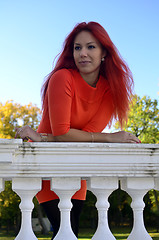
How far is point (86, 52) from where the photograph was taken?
2723mm

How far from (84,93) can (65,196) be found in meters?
0.99

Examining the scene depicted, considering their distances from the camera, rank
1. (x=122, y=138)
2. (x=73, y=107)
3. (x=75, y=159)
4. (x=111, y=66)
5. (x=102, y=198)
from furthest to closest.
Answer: (x=111, y=66) → (x=73, y=107) → (x=122, y=138) → (x=102, y=198) → (x=75, y=159)

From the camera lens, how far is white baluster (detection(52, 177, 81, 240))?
6.44 feet

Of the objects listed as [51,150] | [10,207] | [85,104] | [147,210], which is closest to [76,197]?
[85,104]

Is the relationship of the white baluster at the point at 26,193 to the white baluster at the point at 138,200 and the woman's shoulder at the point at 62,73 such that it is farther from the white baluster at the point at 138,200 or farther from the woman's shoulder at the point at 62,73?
the woman's shoulder at the point at 62,73

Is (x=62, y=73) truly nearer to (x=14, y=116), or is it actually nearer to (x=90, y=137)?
(x=90, y=137)

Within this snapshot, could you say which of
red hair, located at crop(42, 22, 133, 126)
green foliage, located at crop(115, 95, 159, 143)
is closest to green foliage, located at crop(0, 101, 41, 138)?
green foliage, located at crop(115, 95, 159, 143)

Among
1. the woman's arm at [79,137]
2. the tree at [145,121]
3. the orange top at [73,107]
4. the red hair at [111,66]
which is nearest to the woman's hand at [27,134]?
the woman's arm at [79,137]

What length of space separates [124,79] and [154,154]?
1010 mm

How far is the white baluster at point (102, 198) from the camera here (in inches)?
79.5

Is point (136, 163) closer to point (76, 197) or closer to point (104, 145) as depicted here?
point (104, 145)

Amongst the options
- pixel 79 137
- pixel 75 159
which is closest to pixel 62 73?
pixel 79 137

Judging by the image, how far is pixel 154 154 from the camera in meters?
2.07

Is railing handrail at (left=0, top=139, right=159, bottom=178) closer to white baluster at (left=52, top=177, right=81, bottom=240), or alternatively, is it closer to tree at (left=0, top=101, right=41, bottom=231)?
white baluster at (left=52, top=177, right=81, bottom=240)
